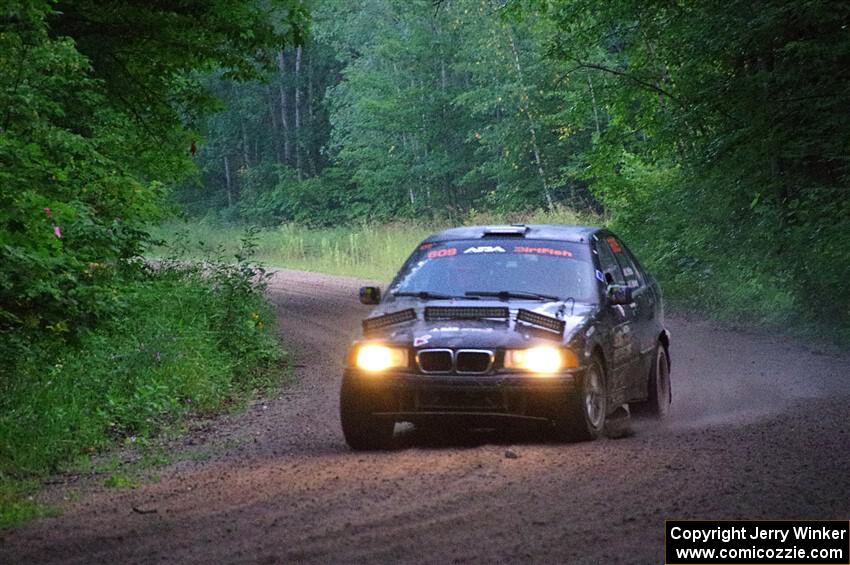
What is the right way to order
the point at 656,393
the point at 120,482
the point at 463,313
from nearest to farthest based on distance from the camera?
the point at 120,482 → the point at 463,313 → the point at 656,393

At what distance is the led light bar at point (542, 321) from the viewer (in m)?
9.62

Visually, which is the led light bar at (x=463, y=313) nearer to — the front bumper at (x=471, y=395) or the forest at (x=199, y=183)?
the front bumper at (x=471, y=395)

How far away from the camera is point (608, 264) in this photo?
11.4 m

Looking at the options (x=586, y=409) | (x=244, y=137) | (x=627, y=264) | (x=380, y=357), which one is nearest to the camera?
(x=586, y=409)

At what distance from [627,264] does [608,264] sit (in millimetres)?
922

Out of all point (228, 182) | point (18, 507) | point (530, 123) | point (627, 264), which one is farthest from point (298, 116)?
point (18, 507)

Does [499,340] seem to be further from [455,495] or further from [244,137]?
[244,137]

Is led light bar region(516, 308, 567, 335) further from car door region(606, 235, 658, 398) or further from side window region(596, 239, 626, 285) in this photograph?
car door region(606, 235, 658, 398)

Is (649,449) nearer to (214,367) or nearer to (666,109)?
(214,367)

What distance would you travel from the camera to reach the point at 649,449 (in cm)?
944

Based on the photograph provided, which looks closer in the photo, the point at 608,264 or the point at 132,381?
the point at 608,264

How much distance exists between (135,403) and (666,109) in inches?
525

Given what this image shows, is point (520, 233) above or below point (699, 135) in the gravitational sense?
below

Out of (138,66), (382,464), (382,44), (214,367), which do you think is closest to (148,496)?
(382,464)
